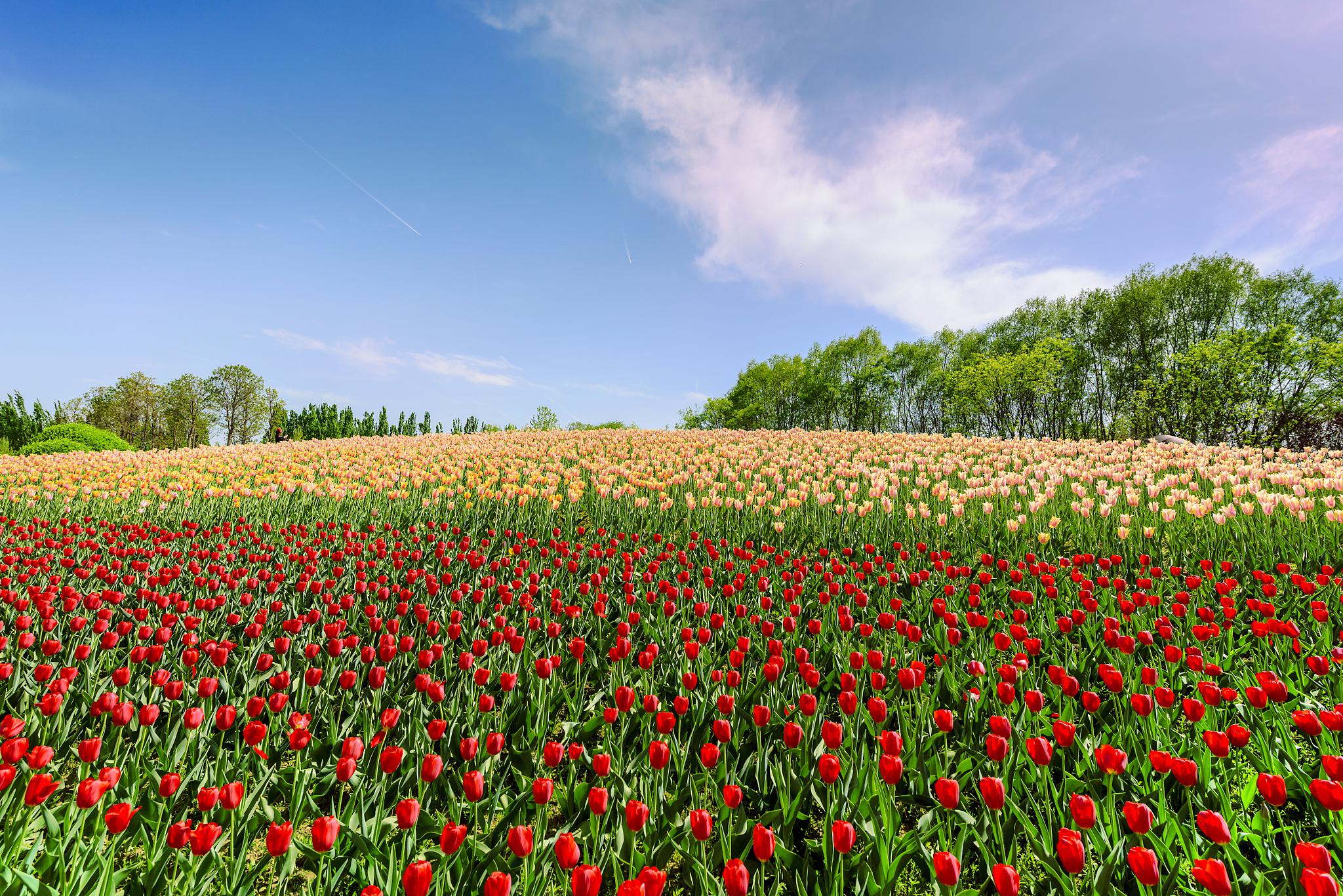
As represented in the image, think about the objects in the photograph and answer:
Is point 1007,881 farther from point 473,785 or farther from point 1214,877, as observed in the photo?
point 473,785

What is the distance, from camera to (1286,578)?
4742mm

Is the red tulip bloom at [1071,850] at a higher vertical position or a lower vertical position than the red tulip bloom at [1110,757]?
lower

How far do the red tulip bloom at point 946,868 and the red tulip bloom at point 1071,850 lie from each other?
0.92 feet

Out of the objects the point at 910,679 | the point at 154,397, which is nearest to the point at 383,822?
the point at 910,679

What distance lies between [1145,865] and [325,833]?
230 cm

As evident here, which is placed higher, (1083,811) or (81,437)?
(81,437)

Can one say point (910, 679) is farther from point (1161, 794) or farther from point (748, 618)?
point (748, 618)

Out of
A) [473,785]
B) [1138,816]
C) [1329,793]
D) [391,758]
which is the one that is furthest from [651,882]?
[1329,793]

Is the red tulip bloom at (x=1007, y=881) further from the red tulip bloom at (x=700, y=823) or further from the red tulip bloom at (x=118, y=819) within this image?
the red tulip bloom at (x=118, y=819)

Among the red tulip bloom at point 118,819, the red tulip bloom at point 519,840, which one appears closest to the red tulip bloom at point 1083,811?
the red tulip bloom at point 519,840

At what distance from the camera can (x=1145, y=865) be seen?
5.09 feet

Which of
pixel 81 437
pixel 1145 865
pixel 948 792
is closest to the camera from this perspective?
pixel 1145 865

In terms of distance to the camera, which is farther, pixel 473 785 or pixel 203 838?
pixel 473 785

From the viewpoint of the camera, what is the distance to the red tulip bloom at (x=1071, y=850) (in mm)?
1572
